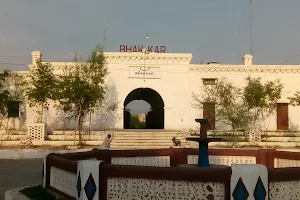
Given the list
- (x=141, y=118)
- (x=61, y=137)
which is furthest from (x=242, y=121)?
(x=141, y=118)

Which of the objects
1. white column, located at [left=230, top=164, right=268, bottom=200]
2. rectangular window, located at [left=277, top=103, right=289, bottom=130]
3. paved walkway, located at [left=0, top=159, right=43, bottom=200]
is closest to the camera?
white column, located at [left=230, top=164, right=268, bottom=200]

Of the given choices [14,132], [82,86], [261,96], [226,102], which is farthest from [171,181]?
[14,132]

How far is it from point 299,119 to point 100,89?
555 inches

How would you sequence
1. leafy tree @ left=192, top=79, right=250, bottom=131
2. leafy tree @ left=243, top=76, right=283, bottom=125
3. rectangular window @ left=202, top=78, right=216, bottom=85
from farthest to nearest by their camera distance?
rectangular window @ left=202, top=78, right=216, bottom=85 < leafy tree @ left=243, top=76, right=283, bottom=125 < leafy tree @ left=192, top=79, right=250, bottom=131

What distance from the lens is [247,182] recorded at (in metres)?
5.06

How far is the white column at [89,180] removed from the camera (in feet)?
18.9

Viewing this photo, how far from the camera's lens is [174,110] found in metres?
25.9

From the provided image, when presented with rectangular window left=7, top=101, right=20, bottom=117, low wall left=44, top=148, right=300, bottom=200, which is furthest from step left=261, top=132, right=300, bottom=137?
low wall left=44, top=148, right=300, bottom=200

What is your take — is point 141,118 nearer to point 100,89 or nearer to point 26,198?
point 100,89

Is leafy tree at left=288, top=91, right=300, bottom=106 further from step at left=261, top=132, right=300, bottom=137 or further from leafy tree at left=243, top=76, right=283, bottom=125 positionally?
step at left=261, top=132, right=300, bottom=137

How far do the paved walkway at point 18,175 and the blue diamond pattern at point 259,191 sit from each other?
587 centimetres

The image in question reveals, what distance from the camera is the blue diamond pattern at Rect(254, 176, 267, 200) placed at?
509 cm

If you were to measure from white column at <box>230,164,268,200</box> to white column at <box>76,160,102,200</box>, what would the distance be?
2.04 meters

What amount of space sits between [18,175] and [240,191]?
9101mm
